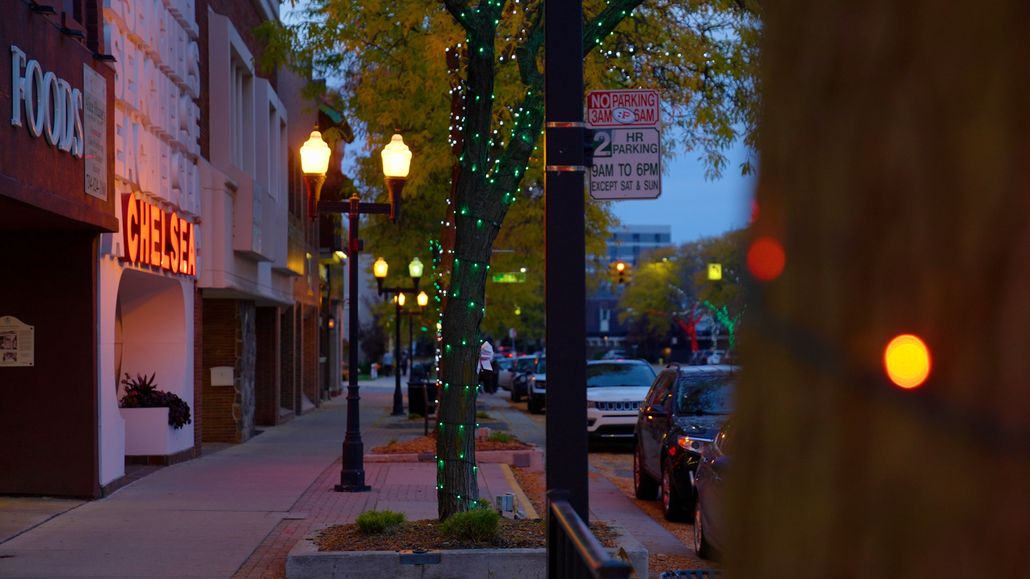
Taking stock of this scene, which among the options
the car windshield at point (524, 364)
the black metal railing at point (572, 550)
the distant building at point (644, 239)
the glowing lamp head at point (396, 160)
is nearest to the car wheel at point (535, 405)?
the car windshield at point (524, 364)

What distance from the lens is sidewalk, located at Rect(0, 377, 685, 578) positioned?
33.3 feet

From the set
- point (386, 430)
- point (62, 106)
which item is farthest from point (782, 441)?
point (386, 430)

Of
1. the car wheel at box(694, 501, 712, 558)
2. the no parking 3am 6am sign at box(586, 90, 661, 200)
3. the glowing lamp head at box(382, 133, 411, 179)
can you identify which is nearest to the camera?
the no parking 3am 6am sign at box(586, 90, 661, 200)

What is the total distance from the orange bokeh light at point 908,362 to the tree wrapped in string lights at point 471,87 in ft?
21.9

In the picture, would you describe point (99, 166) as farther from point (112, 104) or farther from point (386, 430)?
point (386, 430)

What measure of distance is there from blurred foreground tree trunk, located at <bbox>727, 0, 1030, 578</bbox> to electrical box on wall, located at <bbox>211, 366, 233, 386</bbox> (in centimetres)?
2254

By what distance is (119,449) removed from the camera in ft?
50.2

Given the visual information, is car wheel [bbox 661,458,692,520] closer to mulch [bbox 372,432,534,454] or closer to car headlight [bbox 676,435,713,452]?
car headlight [bbox 676,435,713,452]

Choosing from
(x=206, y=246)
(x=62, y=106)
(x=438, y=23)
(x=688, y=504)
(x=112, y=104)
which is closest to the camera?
(x=62, y=106)

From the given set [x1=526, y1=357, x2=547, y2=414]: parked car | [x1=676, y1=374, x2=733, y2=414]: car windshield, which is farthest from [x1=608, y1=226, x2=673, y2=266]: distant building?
[x1=676, y1=374, x2=733, y2=414]: car windshield

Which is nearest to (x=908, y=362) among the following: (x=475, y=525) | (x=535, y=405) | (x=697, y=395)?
(x=475, y=525)

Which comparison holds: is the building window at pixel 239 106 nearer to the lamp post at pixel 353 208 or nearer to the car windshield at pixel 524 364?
the lamp post at pixel 353 208

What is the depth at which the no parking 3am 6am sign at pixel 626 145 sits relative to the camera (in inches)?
285

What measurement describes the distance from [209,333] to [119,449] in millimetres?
7982
